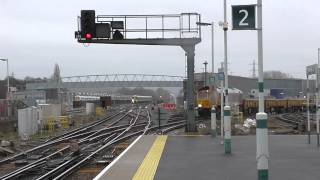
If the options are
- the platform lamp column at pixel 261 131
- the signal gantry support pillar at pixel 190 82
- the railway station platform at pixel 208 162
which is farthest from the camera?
the signal gantry support pillar at pixel 190 82

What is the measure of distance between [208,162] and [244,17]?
5902mm

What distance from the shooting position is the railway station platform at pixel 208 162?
41.7ft

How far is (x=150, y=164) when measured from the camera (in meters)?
14.9

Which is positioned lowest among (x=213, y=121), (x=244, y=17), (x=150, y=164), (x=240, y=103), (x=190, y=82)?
(x=150, y=164)

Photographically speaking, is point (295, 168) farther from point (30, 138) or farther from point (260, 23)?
point (30, 138)

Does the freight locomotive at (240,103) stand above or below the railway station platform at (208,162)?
above

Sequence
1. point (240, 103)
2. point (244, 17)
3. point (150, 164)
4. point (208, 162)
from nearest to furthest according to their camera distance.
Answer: point (244, 17) → point (150, 164) → point (208, 162) → point (240, 103)

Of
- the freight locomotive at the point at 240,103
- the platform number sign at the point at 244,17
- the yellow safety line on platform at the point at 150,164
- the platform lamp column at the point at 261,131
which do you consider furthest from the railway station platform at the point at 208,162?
the freight locomotive at the point at 240,103

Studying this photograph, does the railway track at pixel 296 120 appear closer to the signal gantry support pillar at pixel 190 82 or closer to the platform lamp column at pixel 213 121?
the signal gantry support pillar at pixel 190 82

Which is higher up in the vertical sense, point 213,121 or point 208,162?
point 213,121

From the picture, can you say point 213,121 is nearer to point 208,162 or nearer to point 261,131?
point 208,162

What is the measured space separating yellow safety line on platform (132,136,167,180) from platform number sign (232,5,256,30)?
4.05 meters

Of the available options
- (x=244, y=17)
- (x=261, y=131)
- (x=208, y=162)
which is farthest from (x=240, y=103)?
(x=261, y=131)

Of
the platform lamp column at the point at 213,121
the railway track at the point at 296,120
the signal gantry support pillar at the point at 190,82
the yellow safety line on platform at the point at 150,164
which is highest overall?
the signal gantry support pillar at the point at 190,82
